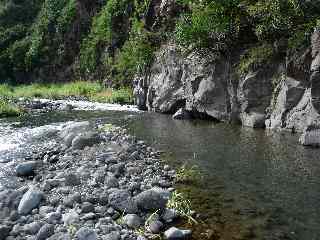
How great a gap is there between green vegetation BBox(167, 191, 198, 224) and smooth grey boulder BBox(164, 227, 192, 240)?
0.87 m

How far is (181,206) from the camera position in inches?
559

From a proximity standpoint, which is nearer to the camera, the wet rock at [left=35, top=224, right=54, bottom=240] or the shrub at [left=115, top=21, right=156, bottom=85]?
the wet rock at [left=35, top=224, right=54, bottom=240]

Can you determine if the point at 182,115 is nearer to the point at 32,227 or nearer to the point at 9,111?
the point at 9,111

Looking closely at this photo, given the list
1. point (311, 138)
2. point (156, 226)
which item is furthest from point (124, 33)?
point (156, 226)

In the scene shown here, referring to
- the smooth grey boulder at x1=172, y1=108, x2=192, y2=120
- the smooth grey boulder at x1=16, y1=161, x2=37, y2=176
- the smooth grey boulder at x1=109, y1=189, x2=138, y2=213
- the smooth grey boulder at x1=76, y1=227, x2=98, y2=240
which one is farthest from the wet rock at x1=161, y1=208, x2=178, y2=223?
the smooth grey boulder at x1=172, y1=108, x2=192, y2=120

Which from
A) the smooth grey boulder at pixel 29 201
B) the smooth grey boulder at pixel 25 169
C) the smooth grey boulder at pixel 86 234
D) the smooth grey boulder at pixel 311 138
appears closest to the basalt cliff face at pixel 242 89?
the smooth grey boulder at pixel 311 138

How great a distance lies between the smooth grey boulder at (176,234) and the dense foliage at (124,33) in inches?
744

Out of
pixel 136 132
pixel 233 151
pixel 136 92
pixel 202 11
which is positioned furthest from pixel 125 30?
pixel 233 151

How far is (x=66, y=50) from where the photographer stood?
80.6m

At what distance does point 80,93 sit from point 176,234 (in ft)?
173

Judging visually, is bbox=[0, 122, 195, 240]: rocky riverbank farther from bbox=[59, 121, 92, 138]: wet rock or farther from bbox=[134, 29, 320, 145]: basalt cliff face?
bbox=[134, 29, 320, 145]: basalt cliff face

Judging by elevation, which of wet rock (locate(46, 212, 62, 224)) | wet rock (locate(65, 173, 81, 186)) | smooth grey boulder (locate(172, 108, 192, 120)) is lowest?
wet rock (locate(46, 212, 62, 224))

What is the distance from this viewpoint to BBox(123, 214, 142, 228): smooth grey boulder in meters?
13.1

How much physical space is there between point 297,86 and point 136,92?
73.7 ft
